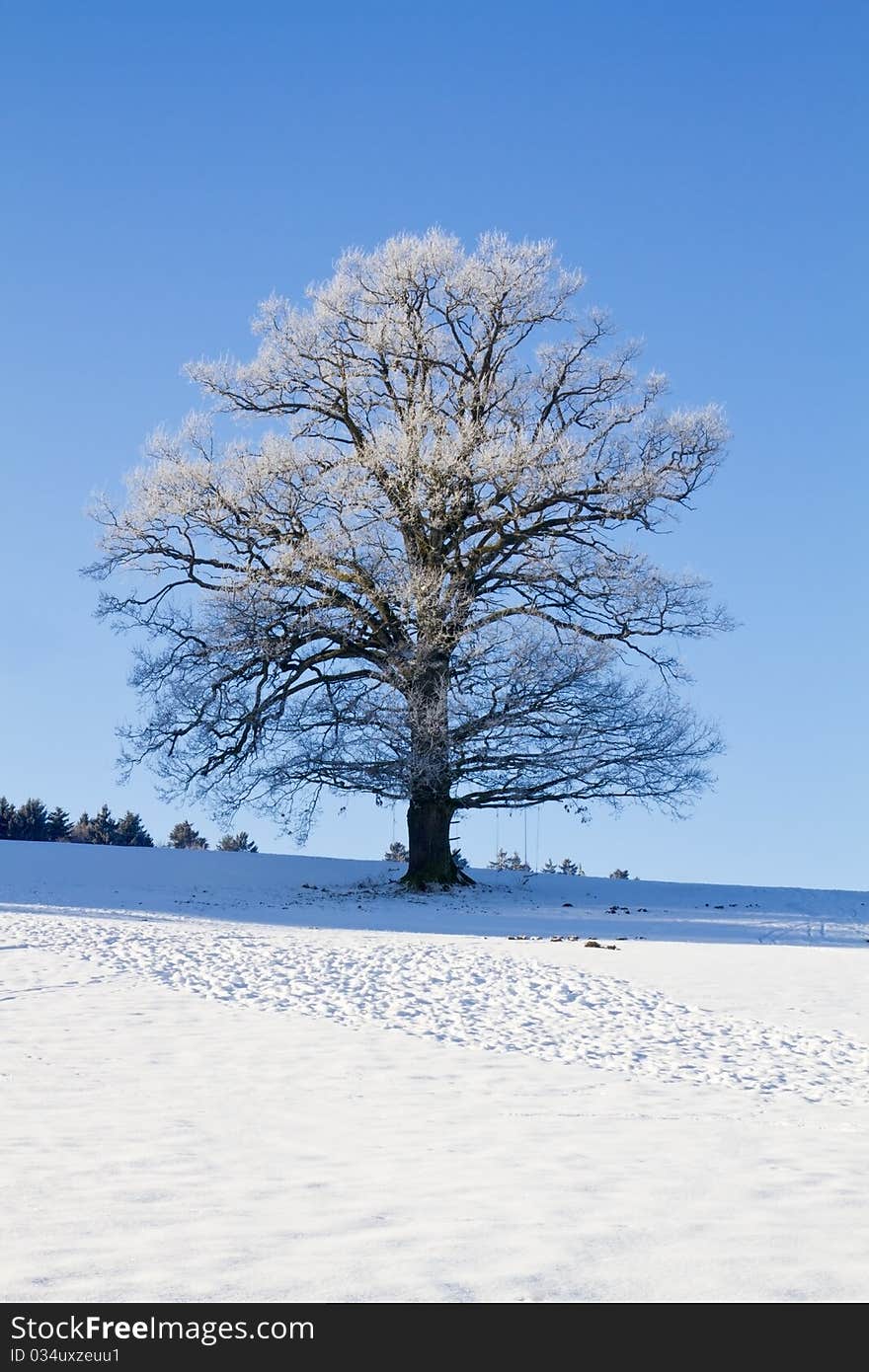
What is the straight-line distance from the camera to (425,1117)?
240 inches

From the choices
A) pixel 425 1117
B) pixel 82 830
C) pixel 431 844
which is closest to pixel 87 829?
pixel 82 830

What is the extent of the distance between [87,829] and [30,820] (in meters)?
3.55

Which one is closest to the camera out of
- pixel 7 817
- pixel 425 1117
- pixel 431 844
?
pixel 425 1117

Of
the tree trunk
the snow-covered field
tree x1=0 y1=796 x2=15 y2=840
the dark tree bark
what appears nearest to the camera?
the snow-covered field

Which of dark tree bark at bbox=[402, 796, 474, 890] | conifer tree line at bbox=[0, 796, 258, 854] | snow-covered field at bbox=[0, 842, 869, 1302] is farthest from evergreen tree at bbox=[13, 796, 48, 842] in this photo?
snow-covered field at bbox=[0, 842, 869, 1302]

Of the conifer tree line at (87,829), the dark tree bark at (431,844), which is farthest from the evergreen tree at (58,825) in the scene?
the dark tree bark at (431,844)

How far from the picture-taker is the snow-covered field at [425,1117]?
3.89 metres

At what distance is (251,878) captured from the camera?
901 inches

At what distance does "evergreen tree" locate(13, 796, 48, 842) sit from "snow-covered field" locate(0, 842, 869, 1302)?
25.0 m

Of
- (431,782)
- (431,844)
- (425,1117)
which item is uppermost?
(431,782)

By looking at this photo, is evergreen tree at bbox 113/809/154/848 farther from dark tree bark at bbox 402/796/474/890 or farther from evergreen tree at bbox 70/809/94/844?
dark tree bark at bbox 402/796/474/890

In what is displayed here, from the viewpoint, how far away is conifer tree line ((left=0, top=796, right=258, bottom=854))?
37969 millimetres

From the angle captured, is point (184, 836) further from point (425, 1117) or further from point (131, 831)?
point (425, 1117)
